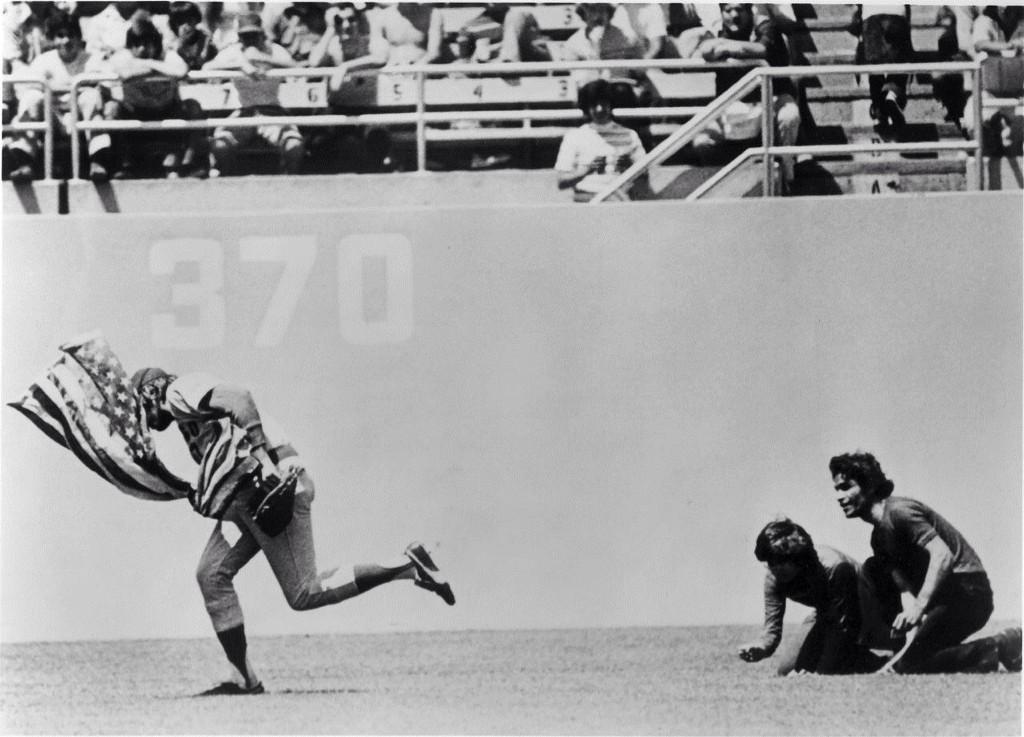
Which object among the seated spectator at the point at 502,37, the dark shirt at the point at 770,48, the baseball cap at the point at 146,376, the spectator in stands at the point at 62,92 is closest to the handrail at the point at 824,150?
the dark shirt at the point at 770,48

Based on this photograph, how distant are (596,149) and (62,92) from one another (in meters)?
2.62

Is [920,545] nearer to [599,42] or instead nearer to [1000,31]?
[1000,31]

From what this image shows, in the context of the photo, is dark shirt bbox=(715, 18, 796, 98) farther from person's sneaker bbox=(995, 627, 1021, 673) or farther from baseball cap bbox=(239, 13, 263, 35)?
person's sneaker bbox=(995, 627, 1021, 673)

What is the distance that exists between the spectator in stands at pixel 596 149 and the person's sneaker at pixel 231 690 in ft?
8.81

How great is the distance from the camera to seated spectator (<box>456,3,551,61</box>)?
8531mm

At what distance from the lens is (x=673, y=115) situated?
839 centimetres

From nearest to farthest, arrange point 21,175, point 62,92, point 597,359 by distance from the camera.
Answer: point 597,359 < point 21,175 < point 62,92

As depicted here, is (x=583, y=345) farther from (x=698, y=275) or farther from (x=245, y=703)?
(x=245, y=703)

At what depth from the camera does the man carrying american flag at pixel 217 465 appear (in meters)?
8.06

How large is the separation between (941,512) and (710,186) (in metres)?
1.81

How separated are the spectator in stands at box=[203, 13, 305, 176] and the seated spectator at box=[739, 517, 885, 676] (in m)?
2.86

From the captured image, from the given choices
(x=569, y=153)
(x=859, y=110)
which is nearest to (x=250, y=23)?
(x=569, y=153)

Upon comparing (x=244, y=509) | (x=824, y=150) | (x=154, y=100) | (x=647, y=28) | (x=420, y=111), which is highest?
(x=647, y=28)

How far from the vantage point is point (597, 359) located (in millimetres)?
8023
